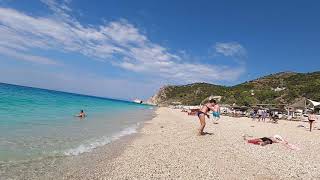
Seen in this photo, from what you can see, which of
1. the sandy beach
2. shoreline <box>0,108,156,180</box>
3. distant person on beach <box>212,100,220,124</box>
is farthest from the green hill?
shoreline <box>0,108,156,180</box>

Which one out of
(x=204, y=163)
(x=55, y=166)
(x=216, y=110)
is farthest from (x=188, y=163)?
(x=216, y=110)

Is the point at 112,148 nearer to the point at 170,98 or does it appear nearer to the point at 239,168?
the point at 239,168

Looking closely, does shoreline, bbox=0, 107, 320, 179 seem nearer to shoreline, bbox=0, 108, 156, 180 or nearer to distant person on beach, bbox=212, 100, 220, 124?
shoreline, bbox=0, 108, 156, 180

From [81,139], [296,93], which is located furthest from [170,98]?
[81,139]

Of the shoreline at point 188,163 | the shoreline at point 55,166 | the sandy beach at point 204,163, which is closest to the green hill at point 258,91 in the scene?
the sandy beach at point 204,163

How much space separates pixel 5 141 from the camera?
11664 mm

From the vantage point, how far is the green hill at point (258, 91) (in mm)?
77688

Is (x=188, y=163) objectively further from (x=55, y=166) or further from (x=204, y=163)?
(x=55, y=166)

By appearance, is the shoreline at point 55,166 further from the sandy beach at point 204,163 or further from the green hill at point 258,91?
the green hill at point 258,91

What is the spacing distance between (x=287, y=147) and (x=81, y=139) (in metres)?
9.00

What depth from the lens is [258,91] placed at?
8944 centimetres

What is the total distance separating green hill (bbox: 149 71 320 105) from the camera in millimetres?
77688

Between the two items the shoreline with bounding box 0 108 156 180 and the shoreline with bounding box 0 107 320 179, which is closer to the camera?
the shoreline with bounding box 0 108 156 180

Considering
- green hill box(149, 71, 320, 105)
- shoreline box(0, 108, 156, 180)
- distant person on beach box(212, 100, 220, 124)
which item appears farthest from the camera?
green hill box(149, 71, 320, 105)
